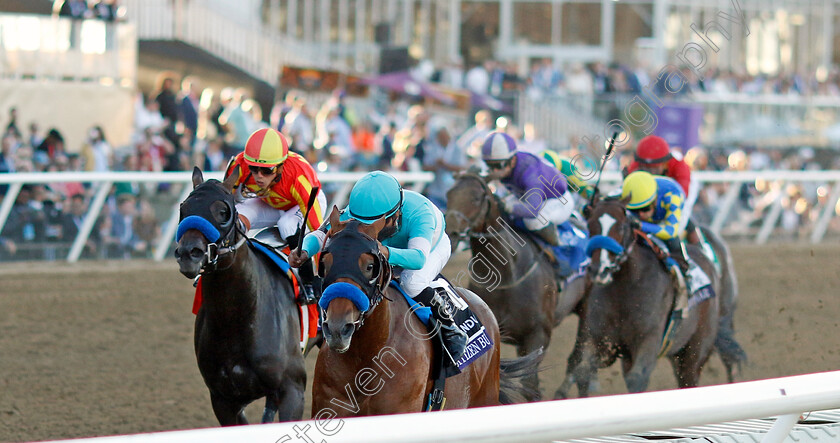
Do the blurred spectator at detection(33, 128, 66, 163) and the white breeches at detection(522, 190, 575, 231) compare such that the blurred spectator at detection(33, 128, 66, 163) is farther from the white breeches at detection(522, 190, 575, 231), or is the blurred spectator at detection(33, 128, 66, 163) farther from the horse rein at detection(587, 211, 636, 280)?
the horse rein at detection(587, 211, 636, 280)

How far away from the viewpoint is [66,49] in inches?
443

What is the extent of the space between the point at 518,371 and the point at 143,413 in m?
1.96

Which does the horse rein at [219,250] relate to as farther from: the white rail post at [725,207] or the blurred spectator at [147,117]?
the white rail post at [725,207]

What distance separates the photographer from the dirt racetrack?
15.8 ft

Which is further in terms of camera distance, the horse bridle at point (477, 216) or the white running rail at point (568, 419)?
the horse bridle at point (477, 216)

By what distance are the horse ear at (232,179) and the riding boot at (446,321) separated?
89cm

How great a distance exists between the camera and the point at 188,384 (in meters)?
5.47

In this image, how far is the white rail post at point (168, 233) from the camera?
30.0 ft

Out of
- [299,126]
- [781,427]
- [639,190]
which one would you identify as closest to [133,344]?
[639,190]

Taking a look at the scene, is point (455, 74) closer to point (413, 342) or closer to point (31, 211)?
point (31, 211)

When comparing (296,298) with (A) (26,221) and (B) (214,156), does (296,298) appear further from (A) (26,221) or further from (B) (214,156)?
(B) (214,156)

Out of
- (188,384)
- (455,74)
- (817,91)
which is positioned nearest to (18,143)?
(188,384)

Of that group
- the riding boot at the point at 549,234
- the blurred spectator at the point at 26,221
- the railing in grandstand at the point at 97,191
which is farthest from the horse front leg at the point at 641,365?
the blurred spectator at the point at 26,221

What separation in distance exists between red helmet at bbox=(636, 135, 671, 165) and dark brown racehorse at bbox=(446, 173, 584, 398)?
1.02 m
